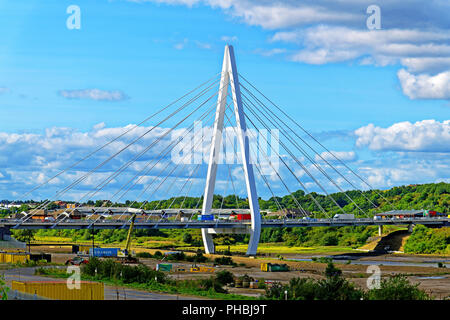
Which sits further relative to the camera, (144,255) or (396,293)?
(144,255)

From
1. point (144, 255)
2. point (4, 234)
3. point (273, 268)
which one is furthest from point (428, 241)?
point (4, 234)

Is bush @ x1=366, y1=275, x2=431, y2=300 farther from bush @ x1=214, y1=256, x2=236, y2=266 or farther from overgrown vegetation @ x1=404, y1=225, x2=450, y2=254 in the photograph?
overgrown vegetation @ x1=404, y1=225, x2=450, y2=254

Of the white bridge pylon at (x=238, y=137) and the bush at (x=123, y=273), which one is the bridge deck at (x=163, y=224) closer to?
the white bridge pylon at (x=238, y=137)

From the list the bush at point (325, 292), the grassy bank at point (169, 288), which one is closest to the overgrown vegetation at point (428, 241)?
the grassy bank at point (169, 288)

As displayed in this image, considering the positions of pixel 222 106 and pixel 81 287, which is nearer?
pixel 81 287

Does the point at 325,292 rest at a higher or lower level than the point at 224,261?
higher

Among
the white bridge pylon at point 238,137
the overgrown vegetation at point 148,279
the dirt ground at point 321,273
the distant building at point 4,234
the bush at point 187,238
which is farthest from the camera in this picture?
the bush at point 187,238

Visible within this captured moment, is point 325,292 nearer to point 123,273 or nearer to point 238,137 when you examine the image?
point 123,273

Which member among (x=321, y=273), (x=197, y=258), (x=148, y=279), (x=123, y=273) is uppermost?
(x=123, y=273)

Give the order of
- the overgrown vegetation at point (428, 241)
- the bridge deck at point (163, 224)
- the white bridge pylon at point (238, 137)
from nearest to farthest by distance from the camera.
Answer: the white bridge pylon at point (238, 137) < the bridge deck at point (163, 224) < the overgrown vegetation at point (428, 241)
